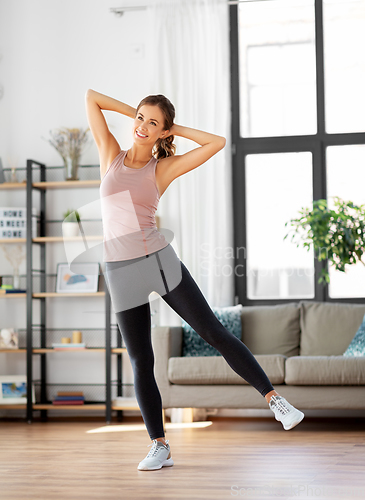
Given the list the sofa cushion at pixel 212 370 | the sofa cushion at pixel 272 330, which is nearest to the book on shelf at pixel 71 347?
the sofa cushion at pixel 212 370

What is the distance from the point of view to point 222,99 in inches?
180

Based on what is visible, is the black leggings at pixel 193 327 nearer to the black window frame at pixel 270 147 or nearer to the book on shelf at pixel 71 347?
the book on shelf at pixel 71 347

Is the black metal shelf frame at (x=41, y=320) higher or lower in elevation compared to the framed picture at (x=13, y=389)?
higher

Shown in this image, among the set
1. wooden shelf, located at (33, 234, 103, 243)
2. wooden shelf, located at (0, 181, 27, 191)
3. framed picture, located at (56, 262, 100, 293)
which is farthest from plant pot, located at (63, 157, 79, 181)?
framed picture, located at (56, 262, 100, 293)

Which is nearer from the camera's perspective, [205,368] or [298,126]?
[205,368]

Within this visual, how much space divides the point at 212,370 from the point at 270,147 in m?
1.88

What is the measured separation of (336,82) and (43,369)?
117 inches

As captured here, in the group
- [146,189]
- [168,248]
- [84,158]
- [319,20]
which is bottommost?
[168,248]

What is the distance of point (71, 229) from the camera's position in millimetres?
4406

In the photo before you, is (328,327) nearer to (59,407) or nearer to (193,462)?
(193,462)

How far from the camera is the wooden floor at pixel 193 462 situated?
2053mm

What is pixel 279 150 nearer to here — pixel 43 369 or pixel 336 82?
pixel 336 82

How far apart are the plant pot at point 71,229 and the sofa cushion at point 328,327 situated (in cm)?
164

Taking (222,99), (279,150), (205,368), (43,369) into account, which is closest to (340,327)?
(205,368)
